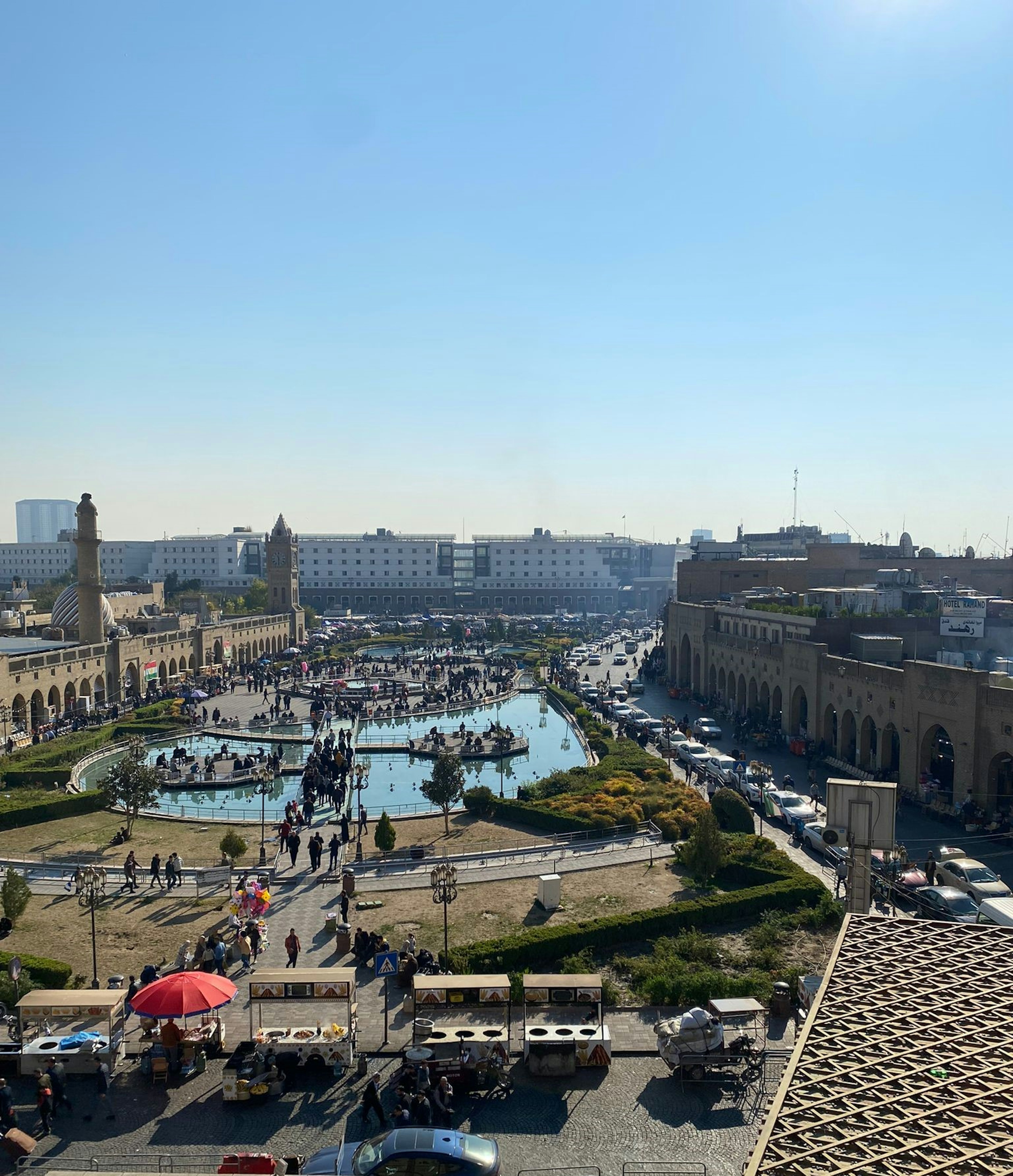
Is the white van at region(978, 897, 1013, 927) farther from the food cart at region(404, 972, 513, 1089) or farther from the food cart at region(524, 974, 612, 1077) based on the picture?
the food cart at region(404, 972, 513, 1089)

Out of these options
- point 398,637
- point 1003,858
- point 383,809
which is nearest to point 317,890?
point 383,809

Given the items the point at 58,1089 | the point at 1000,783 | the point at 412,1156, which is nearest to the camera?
the point at 412,1156

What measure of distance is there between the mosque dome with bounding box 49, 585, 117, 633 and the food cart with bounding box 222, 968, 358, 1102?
46514 mm

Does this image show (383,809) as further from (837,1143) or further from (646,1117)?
(837,1143)

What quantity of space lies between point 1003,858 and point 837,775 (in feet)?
31.8

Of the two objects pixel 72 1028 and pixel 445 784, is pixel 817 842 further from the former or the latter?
pixel 72 1028

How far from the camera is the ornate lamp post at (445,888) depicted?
17.3m

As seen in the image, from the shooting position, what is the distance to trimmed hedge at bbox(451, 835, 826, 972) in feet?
57.7

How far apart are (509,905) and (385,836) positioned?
4.65 m

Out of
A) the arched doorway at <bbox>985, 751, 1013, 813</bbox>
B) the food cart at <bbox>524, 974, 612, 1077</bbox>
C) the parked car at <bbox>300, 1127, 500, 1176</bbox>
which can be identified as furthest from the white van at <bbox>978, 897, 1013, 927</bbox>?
the parked car at <bbox>300, 1127, 500, 1176</bbox>

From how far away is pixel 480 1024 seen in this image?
1485 centimetres

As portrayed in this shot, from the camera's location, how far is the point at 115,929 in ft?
65.8

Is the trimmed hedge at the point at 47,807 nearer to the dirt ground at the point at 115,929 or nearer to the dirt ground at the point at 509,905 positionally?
the dirt ground at the point at 115,929

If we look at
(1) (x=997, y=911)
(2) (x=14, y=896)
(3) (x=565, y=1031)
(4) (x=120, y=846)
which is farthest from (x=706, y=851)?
(4) (x=120, y=846)
